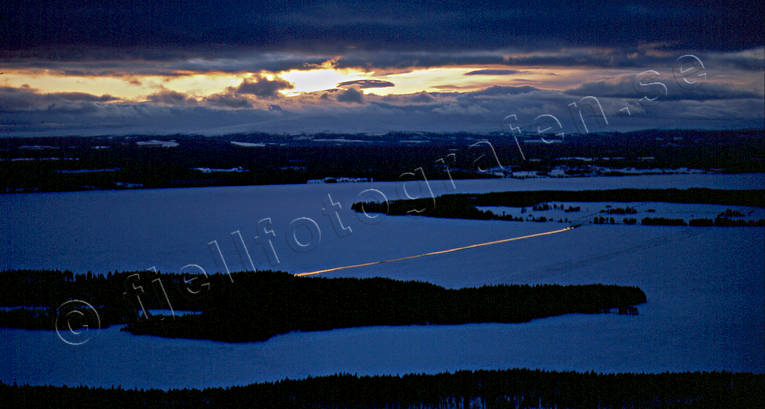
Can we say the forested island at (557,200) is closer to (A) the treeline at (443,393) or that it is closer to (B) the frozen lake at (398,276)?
→ (B) the frozen lake at (398,276)

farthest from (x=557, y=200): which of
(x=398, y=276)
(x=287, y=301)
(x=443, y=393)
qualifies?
(x=443, y=393)

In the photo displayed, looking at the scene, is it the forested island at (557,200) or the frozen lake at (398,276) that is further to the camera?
the forested island at (557,200)

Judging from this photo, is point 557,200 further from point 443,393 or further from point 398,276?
point 443,393

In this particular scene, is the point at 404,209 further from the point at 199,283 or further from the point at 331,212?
the point at 199,283

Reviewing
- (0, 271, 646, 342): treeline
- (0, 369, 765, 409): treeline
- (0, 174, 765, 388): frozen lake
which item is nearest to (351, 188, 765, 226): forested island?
(0, 174, 765, 388): frozen lake

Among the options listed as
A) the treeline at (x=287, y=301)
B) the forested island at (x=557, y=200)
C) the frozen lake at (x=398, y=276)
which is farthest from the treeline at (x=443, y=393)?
the forested island at (x=557, y=200)

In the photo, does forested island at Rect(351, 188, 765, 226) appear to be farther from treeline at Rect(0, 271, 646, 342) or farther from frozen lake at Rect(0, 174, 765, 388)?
treeline at Rect(0, 271, 646, 342)
